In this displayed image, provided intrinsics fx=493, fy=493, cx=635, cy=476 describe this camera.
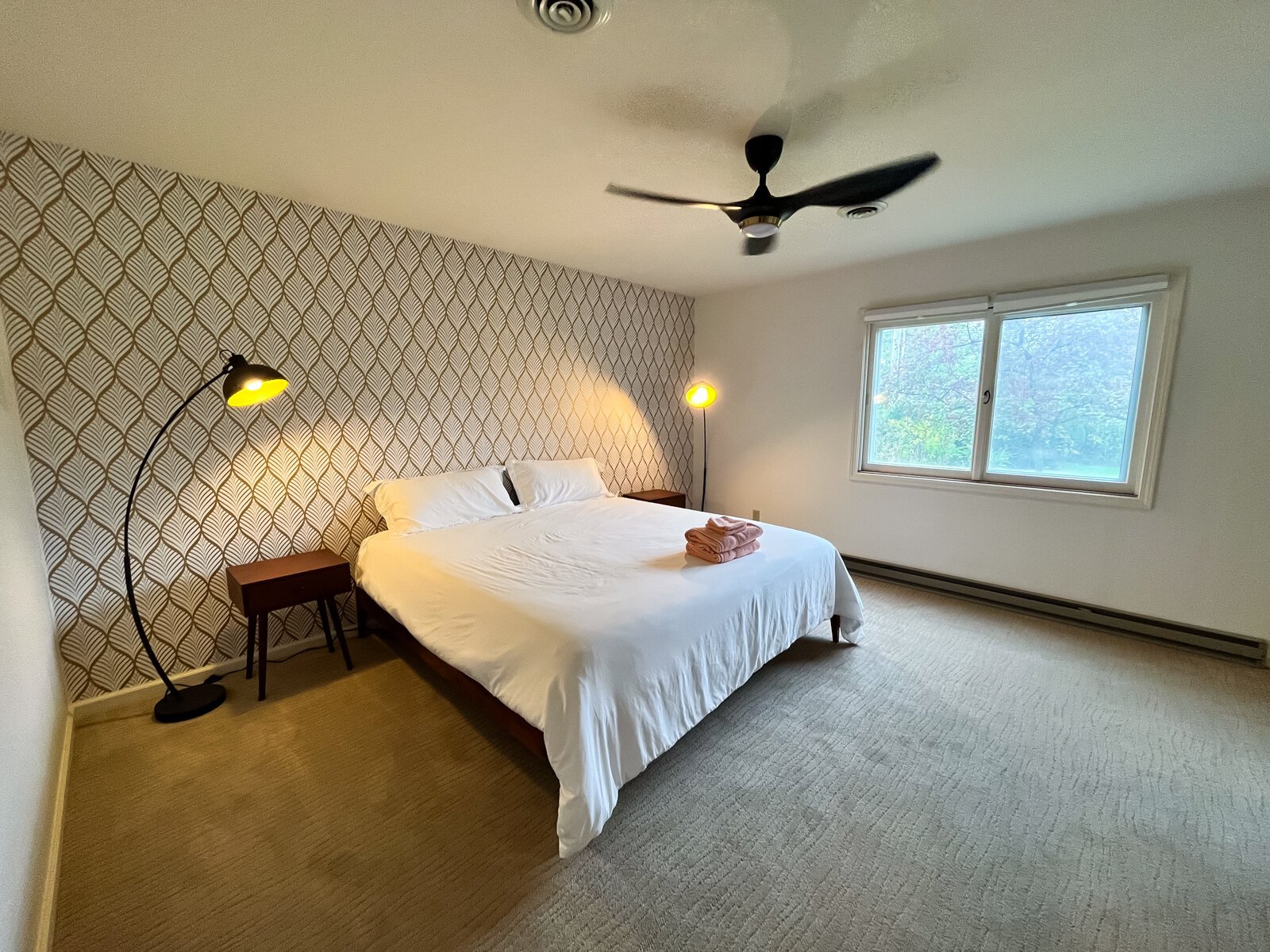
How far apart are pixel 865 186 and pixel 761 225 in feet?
1.21

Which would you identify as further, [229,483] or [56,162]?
[229,483]

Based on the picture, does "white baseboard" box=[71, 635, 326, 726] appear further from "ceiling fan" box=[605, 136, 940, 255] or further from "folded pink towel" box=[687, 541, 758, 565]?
"ceiling fan" box=[605, 136, 940, 255]

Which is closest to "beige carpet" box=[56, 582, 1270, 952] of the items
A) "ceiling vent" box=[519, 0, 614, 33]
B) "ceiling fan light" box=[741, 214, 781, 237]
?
"ceiling fan light" box=[741, 214, 781, 237]

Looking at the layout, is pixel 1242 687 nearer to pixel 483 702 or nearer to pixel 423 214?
pixel 483 702

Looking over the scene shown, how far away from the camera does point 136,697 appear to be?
2.25 meters

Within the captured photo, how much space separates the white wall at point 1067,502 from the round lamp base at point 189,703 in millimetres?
3724

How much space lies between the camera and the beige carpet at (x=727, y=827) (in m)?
1.29

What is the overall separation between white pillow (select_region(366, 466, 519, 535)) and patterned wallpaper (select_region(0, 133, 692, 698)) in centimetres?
20

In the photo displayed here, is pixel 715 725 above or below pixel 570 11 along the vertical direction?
below

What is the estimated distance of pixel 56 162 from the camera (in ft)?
6.43

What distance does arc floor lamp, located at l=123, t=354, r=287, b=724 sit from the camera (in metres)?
2.02

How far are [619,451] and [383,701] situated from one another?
8.54 ft

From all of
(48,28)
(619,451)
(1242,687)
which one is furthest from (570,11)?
(1242,687)

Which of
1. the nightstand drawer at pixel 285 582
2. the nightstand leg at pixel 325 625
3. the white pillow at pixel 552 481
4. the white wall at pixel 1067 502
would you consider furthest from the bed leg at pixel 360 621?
the white wall at pixel 1067 502
